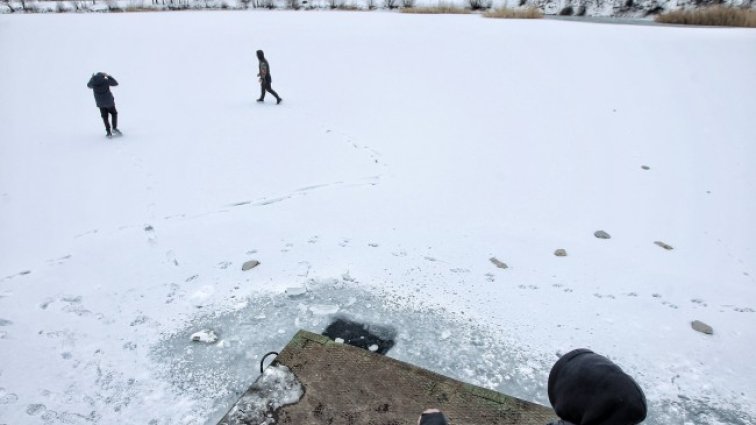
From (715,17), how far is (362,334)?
15537 mm

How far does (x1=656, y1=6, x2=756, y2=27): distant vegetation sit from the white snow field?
2.20 meters

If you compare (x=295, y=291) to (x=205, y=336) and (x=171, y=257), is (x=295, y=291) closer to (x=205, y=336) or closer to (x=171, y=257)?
(x=205, y=336)

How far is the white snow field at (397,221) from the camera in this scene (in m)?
3.71

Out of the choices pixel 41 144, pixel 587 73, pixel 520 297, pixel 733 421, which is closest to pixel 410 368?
pixel 520 297

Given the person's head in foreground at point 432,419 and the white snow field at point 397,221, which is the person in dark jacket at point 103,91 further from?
the person's head in foreground at point 432,419

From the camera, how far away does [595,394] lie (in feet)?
5.57

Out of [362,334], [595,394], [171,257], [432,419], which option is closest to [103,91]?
[171,257]

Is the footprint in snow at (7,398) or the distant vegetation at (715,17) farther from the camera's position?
the distant vegetation at (715,17)

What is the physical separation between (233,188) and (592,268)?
4631mm

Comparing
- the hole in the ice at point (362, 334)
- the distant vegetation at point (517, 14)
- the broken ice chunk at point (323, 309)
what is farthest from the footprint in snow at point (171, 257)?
the distant vegetation at point (517, 14)

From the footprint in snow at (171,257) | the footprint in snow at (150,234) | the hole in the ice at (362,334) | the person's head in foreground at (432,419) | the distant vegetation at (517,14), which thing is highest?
the distant vegetation at (517,14)

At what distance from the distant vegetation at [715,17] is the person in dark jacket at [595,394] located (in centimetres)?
1512

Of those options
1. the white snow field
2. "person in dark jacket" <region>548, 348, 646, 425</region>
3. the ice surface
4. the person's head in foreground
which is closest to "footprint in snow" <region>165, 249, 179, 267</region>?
the white snow field

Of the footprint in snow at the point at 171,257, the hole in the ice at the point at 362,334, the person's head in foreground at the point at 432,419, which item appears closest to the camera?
the person's head in foreground at the point at 432,419
